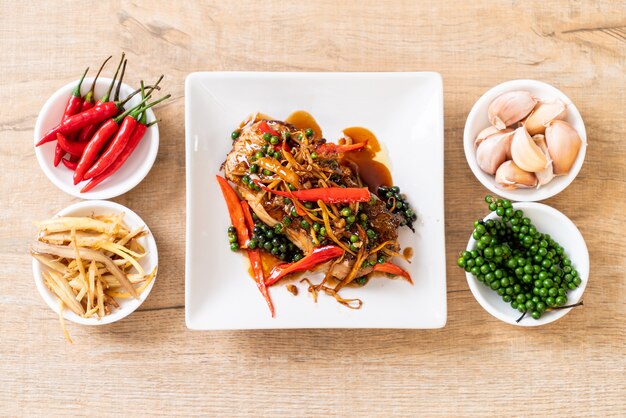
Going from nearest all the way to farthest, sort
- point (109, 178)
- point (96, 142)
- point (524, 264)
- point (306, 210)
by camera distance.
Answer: point (306, 210), point (524, 264), point (96, 142), point (109, 178)

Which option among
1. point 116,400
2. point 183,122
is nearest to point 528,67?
point 183,122

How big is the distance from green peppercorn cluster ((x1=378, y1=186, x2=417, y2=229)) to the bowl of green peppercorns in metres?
0.36

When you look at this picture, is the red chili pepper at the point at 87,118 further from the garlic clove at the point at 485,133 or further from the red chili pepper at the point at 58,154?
the garlic clove at the point at 485,133

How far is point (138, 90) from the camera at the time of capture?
3.40 metres

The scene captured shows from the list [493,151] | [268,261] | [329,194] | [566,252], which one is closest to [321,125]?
[329,194]

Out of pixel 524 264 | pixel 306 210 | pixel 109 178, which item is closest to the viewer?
pixel 306 210

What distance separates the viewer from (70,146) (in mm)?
3334

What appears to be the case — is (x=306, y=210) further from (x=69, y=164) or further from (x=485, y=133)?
(x=69, y=164)

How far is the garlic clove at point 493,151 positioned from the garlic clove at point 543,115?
18 centimetres

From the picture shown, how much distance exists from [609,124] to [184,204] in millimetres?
2671

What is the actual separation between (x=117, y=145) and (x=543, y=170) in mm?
2408

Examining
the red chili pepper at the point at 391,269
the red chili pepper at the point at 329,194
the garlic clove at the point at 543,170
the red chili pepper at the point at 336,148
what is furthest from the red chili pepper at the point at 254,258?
the garlic clove at the point at 543,170

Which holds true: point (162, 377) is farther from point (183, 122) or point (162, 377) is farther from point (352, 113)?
point (352, 113)

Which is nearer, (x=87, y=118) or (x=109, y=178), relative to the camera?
(x=87, y=118)
